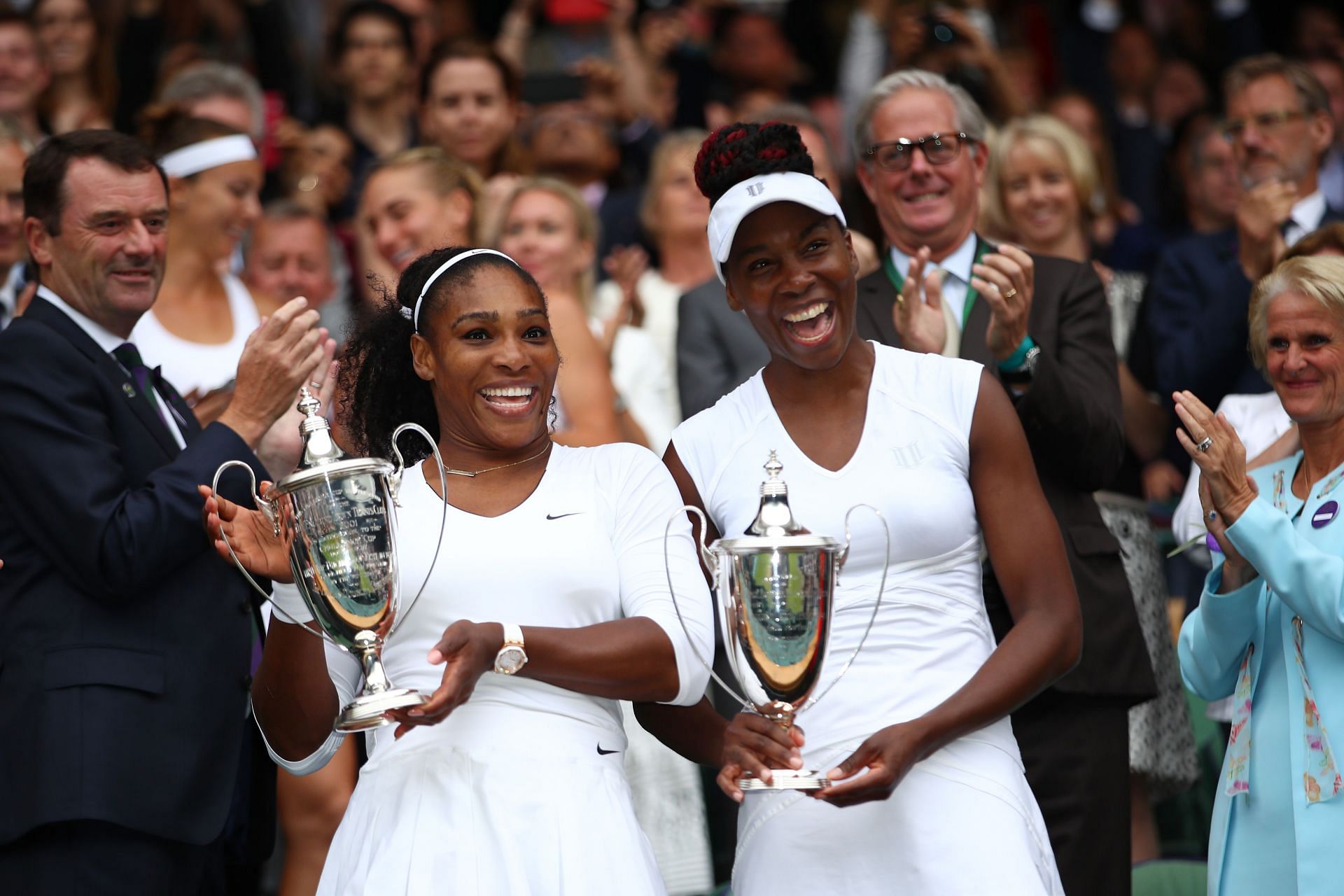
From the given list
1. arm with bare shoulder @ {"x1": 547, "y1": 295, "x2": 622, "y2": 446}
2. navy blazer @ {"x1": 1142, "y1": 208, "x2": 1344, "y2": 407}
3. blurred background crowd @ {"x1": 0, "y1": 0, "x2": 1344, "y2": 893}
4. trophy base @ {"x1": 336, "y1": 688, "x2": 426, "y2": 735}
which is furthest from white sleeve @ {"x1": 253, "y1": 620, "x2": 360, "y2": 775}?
navy blazer @ {"x1": 1142, "y1": 208, "x2": 1344, "y2": 407}

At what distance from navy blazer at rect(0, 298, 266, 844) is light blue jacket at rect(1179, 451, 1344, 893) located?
2.21 metres

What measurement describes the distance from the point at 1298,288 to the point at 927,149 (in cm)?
107

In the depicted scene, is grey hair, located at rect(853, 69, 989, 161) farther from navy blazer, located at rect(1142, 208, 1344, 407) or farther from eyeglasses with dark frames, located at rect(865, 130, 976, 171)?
navy blazer, located at rect(1142, 208, 1344, 407)

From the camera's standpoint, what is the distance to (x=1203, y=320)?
5270mm

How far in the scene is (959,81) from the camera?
7254 millimetres

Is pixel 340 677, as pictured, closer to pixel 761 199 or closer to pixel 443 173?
pixel 761 199

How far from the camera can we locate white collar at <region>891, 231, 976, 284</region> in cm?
456

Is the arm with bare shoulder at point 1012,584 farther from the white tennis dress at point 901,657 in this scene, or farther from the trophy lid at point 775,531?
the trophy lid at point 775,531

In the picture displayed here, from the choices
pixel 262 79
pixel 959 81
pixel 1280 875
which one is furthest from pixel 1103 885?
pixel 262 79

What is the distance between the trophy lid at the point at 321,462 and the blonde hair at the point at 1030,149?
11.5 ft

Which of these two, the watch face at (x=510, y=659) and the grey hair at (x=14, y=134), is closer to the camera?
the watch face at (x=510, y=659)

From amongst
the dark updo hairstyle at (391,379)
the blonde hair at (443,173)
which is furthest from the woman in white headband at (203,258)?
the dark updo hairstyle at (391,379)

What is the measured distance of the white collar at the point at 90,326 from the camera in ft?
13.8

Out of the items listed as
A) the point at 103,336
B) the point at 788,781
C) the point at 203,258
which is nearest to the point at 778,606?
the point at 788,781
